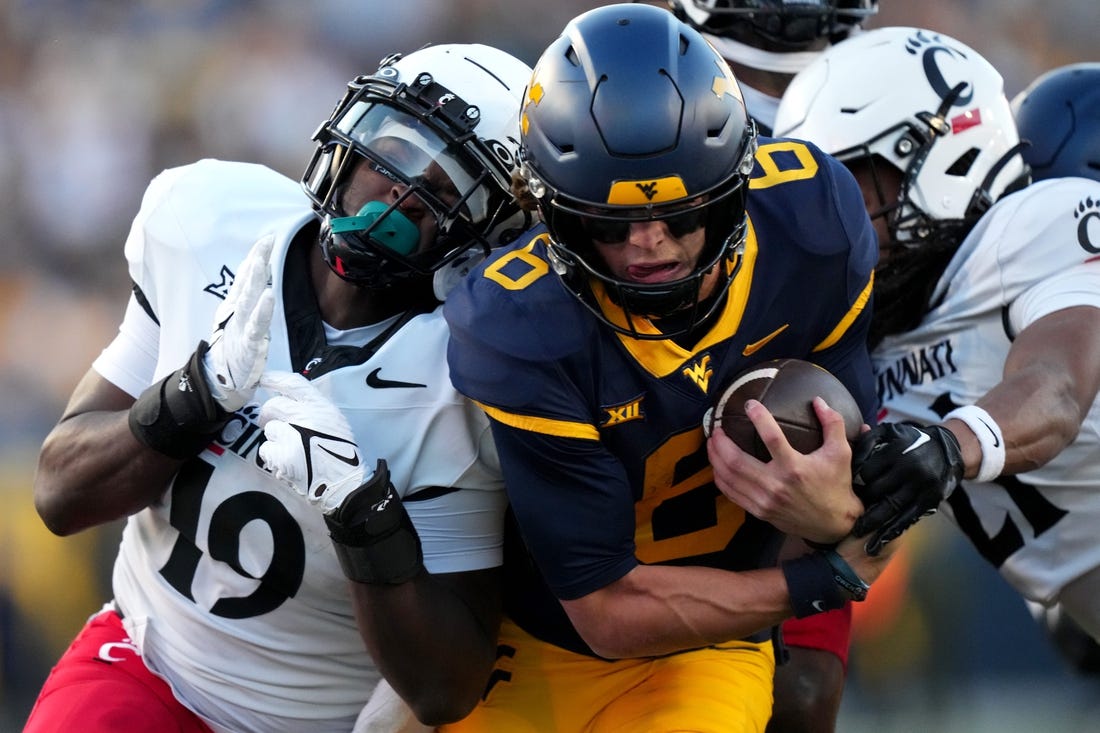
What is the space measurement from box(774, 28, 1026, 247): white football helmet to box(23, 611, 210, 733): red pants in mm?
1787

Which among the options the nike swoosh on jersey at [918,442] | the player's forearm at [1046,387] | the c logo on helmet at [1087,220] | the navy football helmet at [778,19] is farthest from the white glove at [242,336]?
the navy football helmet at [778,19]

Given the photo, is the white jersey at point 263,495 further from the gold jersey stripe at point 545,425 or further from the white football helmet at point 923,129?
the white football helmet at point 923,129

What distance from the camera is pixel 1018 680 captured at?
4656 mm

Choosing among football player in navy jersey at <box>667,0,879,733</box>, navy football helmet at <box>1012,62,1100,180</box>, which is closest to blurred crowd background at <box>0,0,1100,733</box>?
football player in navy jersey at <box>667,0,879,733</box>

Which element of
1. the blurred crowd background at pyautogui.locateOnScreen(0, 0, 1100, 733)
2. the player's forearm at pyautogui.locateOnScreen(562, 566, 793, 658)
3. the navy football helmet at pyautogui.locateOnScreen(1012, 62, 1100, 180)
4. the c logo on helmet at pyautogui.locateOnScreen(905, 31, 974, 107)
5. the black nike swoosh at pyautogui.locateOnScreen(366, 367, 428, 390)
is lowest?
the blurred crowd background at pyautogui.locateOnScreen(0, 0, 1100, 733)

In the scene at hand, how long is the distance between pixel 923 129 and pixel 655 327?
122 centimetres

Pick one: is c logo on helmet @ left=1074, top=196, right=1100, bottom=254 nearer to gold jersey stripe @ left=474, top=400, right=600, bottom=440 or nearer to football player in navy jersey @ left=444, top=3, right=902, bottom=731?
football player in navy jersey @ left=444, top=3, right=902, bottom=731

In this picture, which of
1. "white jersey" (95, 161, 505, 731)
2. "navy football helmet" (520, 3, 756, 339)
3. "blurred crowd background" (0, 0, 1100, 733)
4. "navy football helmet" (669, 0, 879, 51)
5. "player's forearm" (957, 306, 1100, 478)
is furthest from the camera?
"blurred crowd background" (0, 0, 1100, 733)

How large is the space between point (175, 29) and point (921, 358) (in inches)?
154

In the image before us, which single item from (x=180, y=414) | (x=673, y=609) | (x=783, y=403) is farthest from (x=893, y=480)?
(x=180, y=414)

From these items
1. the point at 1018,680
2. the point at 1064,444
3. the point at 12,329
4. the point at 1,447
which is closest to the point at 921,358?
the point at 1064,444

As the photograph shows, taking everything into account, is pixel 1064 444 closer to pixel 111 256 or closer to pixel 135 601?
pixel 135 601

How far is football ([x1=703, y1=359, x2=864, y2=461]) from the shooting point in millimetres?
2047

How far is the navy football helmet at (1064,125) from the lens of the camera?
10.5ft
